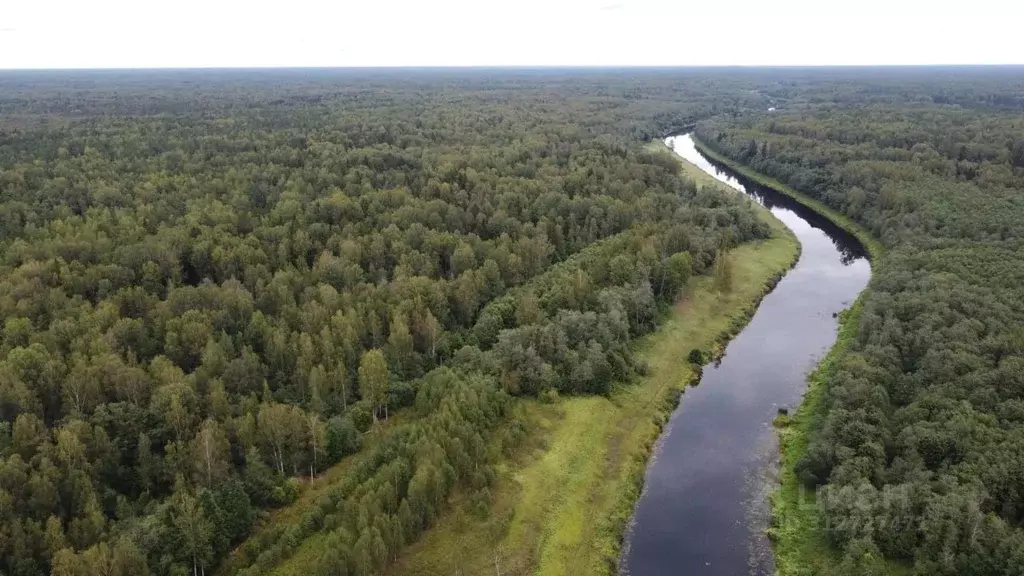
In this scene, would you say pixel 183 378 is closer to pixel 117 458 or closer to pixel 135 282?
pixel 117 458

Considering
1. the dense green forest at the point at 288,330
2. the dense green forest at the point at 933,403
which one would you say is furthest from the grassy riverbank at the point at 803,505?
the dense green forest at the point at 288,330

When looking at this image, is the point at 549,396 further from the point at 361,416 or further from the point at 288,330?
the point at 288,330

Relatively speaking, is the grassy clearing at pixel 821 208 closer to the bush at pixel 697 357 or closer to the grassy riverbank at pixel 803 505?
the grassy riverbank at pixel 803 505

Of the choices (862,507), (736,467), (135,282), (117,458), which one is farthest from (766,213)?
(117,458)

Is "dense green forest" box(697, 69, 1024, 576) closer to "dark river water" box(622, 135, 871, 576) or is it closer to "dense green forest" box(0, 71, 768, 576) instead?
"dark river water" box(622, 135, 871, 576)

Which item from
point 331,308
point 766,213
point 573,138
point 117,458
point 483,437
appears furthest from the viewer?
point 573,138

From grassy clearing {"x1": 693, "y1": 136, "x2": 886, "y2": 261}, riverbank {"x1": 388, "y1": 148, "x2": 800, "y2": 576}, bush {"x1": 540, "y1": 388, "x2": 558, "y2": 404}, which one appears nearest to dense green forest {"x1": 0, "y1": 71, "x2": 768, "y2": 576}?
bush {"x1": 540, "y1": 388, "x2": 558, "y2": 404}
